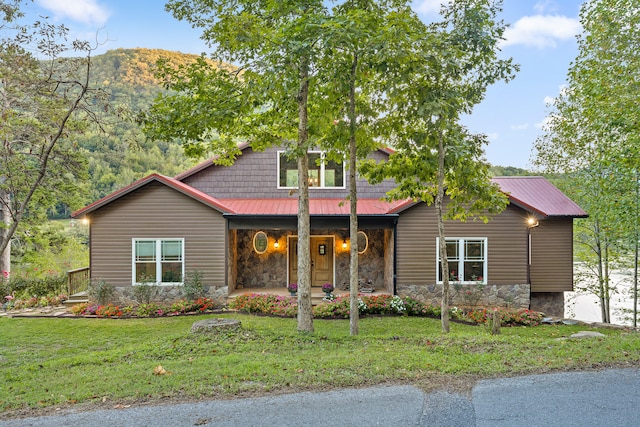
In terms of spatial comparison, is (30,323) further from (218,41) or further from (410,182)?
(410,182)

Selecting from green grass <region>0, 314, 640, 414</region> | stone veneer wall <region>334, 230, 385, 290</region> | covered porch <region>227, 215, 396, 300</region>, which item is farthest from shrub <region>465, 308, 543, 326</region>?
green grass <region>0, 314, 640, 414</region>

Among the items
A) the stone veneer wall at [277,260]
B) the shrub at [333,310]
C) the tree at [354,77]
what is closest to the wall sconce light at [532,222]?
the stone veneer wall at [277,260]

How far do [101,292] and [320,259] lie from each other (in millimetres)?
7193

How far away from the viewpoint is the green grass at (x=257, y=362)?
4793 mm

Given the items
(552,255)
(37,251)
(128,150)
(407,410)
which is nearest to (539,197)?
(552,255)

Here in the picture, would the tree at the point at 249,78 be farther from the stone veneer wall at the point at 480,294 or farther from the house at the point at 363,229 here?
the stone veneer wall at the point at 480,294

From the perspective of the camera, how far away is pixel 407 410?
411 centimetres

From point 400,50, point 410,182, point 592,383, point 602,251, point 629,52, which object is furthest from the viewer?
point 602,251

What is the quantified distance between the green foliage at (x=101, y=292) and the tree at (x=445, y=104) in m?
8.68

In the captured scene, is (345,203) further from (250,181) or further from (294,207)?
(250,181)

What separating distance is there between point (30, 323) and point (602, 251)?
19591mm

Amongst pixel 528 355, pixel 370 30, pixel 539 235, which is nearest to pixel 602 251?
pixel 539 235

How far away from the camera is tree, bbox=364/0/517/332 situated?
773 cm

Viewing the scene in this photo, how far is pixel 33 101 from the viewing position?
8.43 metres
